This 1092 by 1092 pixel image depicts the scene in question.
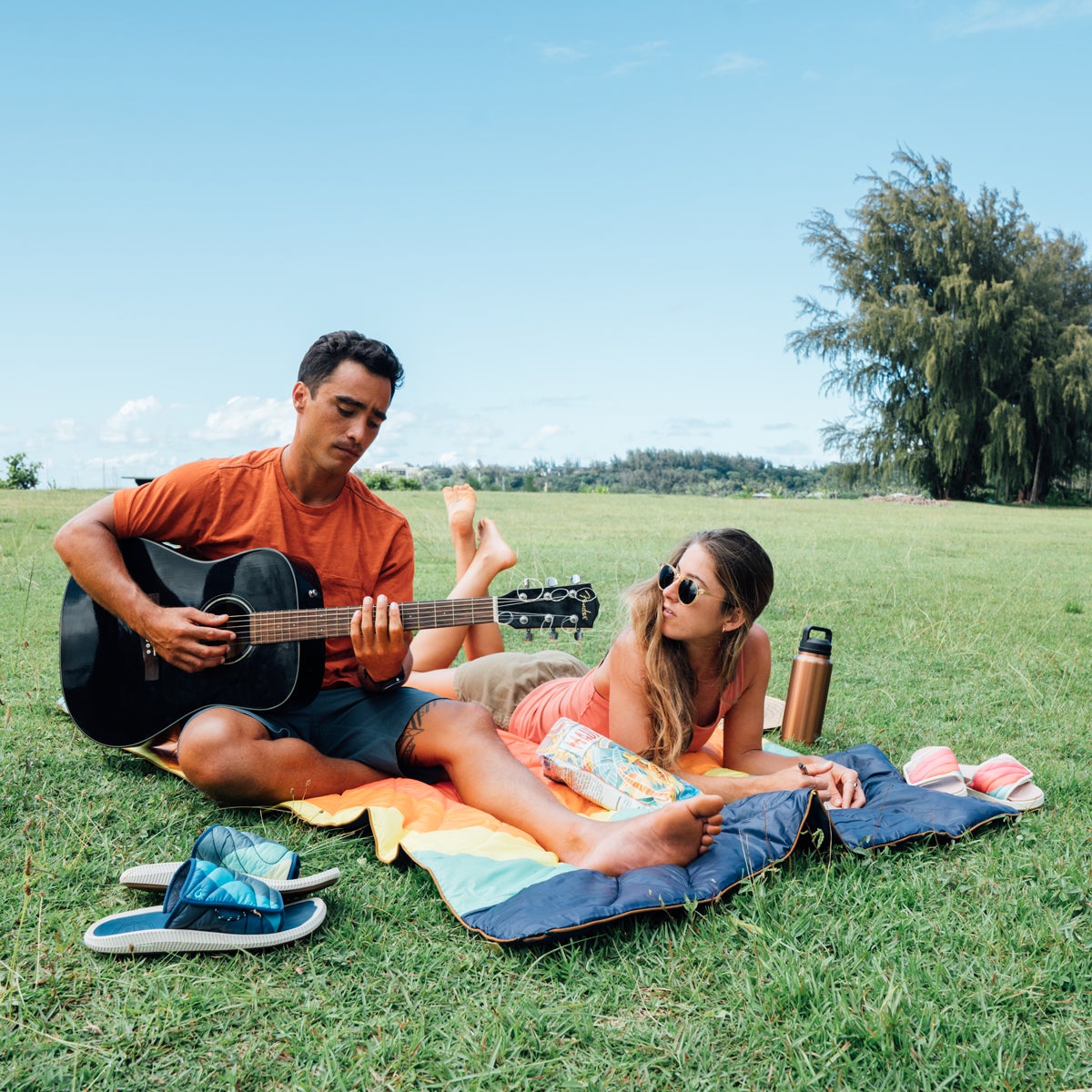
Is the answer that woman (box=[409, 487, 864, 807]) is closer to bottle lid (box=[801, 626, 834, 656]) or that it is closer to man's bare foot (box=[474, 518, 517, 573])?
bottle lid (box=[801, 626, 834, 656])

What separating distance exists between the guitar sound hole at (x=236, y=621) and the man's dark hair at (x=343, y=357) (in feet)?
2.96

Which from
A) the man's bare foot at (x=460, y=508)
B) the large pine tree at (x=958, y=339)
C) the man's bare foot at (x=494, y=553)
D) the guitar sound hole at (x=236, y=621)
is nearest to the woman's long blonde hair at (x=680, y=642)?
the man's bare foot at (x=494, y=553)

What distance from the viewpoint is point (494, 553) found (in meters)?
4.84

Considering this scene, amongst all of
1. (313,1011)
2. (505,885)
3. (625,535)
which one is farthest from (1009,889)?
(625,535)

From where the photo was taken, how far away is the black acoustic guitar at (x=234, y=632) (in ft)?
11.3

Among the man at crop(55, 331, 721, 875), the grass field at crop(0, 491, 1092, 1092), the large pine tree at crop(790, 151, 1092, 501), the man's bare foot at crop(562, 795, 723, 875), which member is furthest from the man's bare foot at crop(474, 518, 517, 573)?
the large pine tree at crop(790, 151, 1092, 501)

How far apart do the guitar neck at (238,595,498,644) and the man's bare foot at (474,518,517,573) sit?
51.2 inches

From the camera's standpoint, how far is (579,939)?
2.41 m

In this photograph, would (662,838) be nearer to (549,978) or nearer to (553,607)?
(549,978)

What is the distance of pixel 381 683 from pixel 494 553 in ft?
4.57

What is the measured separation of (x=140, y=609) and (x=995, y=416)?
33.6m

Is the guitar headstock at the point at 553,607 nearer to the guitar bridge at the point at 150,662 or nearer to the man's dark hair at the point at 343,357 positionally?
the man's dark hair at the point at 343,357

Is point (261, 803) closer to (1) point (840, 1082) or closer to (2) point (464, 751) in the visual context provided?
(2) point (464, 751)

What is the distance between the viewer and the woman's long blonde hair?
11.4 ft
